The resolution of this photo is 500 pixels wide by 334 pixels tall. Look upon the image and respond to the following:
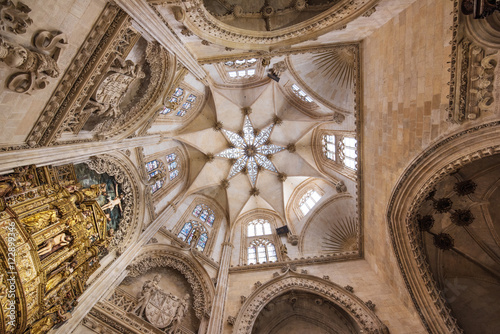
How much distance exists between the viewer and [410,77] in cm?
634

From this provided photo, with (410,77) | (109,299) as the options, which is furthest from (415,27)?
(109,299)

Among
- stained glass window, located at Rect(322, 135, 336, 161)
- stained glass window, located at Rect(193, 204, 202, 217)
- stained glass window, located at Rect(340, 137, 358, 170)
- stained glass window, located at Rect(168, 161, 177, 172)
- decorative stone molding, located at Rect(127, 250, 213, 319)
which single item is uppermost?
stained glass window, located at Rect(322, 135, 336, 161)

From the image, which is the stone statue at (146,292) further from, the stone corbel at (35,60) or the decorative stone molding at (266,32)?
the decorative stone molding at (266,32)

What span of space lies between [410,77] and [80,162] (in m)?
9.87

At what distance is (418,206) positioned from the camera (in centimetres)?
727

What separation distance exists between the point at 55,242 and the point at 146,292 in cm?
435

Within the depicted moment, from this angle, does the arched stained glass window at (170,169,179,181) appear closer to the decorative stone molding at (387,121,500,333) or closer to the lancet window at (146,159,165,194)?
the lancet window at (146,159,165,194)

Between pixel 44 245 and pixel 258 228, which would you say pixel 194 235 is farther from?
pixel 44 245

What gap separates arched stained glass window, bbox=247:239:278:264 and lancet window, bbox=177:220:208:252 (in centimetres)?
280

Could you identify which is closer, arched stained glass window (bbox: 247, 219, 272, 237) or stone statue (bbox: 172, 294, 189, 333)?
stone statue (bbox: 172, 294, 189, 333)

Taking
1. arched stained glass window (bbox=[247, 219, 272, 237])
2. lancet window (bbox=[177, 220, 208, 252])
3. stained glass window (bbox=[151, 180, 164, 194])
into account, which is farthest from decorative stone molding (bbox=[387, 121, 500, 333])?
stained glass window (bbox=[151, 180, 164, 194])

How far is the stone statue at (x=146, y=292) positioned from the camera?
8.35 meters

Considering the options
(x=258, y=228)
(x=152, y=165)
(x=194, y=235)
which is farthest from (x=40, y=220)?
(x=258, y=228)

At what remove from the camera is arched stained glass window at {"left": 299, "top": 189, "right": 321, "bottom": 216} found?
16087mm
